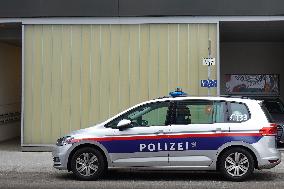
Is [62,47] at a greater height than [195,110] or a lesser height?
greater

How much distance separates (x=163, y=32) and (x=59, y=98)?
3.63 metres

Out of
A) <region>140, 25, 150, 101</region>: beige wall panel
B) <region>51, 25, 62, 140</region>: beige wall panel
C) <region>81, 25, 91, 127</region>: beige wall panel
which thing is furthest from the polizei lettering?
<region>51, 25, 62, 140</region>: beige wall panel

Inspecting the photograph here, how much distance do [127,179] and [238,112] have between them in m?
2.67

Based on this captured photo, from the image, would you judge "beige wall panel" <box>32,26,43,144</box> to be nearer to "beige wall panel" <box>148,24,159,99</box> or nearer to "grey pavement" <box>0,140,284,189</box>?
"grey pavement" <box>0,140,284,189</box>

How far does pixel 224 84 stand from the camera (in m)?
22.8

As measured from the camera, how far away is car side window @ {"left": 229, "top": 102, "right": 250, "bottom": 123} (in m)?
10.9

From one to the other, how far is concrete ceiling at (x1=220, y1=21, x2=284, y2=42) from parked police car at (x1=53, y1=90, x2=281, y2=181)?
5999mm

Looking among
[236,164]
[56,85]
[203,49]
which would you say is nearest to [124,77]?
[56,85]

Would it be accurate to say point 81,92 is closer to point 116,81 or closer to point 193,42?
point 116,81

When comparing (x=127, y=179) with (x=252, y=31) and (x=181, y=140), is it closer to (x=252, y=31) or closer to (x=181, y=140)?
(x=181, y=140)

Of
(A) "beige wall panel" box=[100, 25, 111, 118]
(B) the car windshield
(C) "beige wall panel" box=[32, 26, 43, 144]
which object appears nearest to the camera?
(A) "beige wall panel" box=[100, 25, 111, 118]

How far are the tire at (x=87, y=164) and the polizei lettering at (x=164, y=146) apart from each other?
2.87 feet

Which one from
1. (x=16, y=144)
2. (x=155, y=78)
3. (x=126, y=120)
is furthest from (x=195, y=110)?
(x=16, y=144)

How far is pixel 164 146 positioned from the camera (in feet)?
35.5
